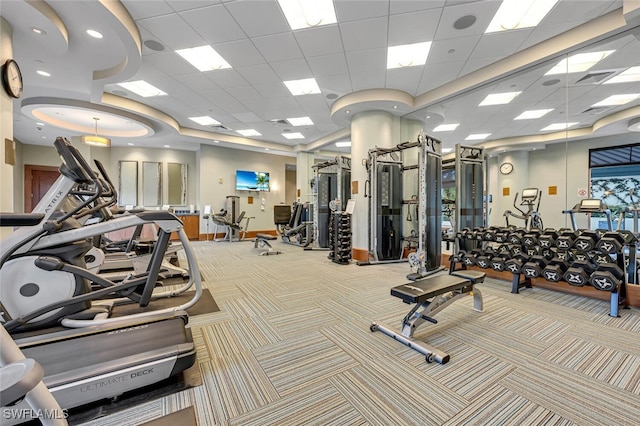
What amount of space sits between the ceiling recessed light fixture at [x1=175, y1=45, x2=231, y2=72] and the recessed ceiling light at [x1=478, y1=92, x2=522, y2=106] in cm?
509

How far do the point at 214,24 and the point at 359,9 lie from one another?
1.91 meters

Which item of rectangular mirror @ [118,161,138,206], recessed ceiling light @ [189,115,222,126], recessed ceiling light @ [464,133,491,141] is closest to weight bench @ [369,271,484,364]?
recessed ceiling light @ [464,133,491,141]

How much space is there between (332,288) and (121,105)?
6151 mm

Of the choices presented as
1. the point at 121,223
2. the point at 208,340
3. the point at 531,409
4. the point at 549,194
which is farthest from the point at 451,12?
the point at 208,340

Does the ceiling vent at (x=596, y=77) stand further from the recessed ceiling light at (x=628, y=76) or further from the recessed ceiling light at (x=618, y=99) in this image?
the recessed ceiling light at (x=618, y=99)

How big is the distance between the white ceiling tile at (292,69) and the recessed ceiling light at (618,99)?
5060 mm

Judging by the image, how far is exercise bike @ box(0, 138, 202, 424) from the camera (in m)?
1.45

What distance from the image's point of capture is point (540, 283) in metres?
3.78

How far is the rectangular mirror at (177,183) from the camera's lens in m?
9.68

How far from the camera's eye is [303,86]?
522 cm

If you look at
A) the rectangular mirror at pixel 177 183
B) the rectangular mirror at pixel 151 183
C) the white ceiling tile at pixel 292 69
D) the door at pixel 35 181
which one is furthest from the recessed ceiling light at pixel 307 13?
the door at pixel 35 181

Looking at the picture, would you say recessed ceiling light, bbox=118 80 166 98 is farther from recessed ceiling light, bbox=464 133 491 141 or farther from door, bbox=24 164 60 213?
recessed ceiling light, bbox=464 133 491 141

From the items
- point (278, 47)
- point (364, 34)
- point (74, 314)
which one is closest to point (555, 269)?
point (364, 34)

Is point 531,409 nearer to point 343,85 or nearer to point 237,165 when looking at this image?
point 343,85
